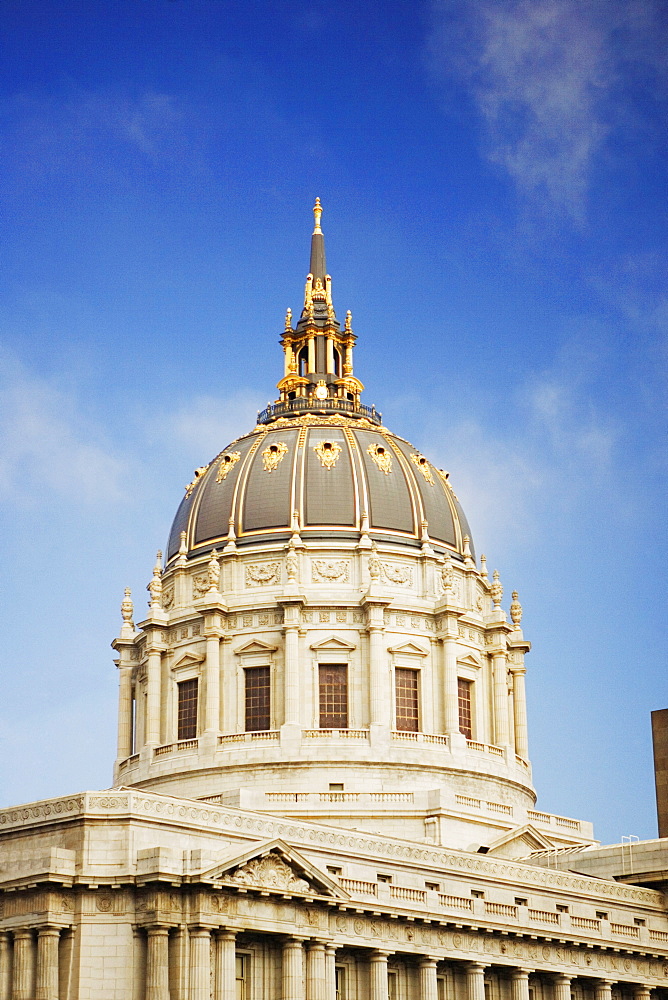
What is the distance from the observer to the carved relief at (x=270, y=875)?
219 ft

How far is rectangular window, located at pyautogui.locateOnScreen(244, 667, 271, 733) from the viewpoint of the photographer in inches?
3981

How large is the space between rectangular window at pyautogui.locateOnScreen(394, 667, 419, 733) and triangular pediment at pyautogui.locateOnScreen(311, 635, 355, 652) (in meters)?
3.36

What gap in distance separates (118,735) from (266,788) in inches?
625

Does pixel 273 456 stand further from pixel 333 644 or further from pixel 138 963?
pixel 138 963

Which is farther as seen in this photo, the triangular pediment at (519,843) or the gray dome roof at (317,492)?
the gray dome roof at (317,492)

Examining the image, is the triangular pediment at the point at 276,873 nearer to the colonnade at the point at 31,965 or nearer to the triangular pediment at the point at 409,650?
the colonnade at the point at 31,965

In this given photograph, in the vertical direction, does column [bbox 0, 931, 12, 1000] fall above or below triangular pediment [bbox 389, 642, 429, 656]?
below

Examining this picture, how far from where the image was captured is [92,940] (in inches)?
2522

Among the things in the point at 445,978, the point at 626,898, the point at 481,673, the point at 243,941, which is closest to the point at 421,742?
the point at 481,673

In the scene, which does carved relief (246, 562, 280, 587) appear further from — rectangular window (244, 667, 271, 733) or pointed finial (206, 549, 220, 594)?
rectangular window (244, 667, 271, 733)

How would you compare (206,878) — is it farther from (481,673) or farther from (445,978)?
(481,673)

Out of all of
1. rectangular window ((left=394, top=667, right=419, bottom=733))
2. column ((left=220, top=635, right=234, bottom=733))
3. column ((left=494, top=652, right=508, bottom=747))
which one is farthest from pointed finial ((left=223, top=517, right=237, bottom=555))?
column ((left=494, top=652, right=508, bottom=747))

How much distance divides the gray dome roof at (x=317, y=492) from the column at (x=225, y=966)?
4301 centimetres

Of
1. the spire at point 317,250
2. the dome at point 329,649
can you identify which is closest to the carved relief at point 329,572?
the dome at point 329,649
